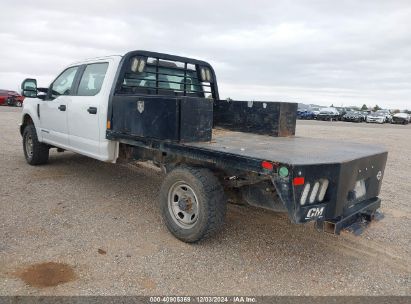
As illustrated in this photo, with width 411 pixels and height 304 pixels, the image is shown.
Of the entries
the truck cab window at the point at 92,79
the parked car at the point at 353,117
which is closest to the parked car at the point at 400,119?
the parked car at the point at 353,117

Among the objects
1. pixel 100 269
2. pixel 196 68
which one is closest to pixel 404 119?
pixel 196 68

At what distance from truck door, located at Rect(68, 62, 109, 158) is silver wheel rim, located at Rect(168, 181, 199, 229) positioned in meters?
1.53

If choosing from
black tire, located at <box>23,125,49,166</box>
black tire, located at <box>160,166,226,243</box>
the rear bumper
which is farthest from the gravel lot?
black tire, located at <box>23,125,49,166</box>

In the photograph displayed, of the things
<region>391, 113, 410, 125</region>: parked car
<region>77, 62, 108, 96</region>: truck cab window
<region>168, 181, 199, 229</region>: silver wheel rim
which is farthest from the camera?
<region>391, 113, 410, 125</region>: parked car

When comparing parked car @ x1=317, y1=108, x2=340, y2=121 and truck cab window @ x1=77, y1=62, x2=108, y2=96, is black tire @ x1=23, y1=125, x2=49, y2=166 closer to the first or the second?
truck cab window @ x1=77, y1=62, x2=108, y2=96

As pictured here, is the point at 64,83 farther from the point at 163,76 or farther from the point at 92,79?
the point at 163,76

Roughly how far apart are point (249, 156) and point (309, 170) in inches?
20.1

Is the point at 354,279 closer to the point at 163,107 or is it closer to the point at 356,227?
the point at 356,227

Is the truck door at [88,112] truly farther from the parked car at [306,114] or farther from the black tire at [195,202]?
the parked car at [306,114]

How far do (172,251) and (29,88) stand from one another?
4.31m

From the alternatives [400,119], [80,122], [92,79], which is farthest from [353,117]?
[80,122]

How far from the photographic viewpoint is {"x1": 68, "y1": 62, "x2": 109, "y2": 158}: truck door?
5.02 metres

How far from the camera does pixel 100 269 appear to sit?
11.1ft

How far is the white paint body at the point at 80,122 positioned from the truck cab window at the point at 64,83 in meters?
0.12
